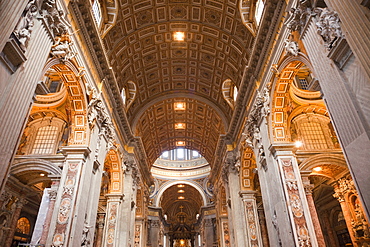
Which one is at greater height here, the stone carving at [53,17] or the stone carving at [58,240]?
the stone carving at [53,17]

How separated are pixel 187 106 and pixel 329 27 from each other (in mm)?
16829

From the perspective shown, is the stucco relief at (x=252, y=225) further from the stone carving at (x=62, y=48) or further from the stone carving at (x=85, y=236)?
the stone carving at (x=62, y=48)

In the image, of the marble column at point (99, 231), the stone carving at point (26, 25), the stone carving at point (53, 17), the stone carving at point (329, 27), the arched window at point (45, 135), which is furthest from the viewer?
the marble column at point (99, 231)

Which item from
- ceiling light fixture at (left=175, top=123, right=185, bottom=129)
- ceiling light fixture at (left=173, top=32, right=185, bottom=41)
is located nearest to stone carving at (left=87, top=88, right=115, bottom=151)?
ceiling light fixture at (left=173, top=32, right=185, bottom=41)

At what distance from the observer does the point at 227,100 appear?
18453mm

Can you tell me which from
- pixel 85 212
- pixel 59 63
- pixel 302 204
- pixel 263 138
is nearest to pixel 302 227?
pixel 302 204

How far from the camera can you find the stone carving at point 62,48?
8.23 metres

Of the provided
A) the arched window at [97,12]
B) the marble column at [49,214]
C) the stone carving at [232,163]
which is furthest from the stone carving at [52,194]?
the stone carving at [232,163]

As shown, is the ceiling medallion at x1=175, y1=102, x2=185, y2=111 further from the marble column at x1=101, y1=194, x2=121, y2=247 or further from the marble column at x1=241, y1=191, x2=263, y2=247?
the marble column at x1=101, y1=194, x2=121, y2=247

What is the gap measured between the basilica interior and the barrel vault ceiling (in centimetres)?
10

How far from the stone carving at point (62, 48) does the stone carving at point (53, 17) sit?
57 centimetres

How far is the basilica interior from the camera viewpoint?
559cm

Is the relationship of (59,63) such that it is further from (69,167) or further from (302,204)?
(302,204)

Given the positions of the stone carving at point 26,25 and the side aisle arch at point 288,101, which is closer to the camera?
the stone carving at point 26,25
